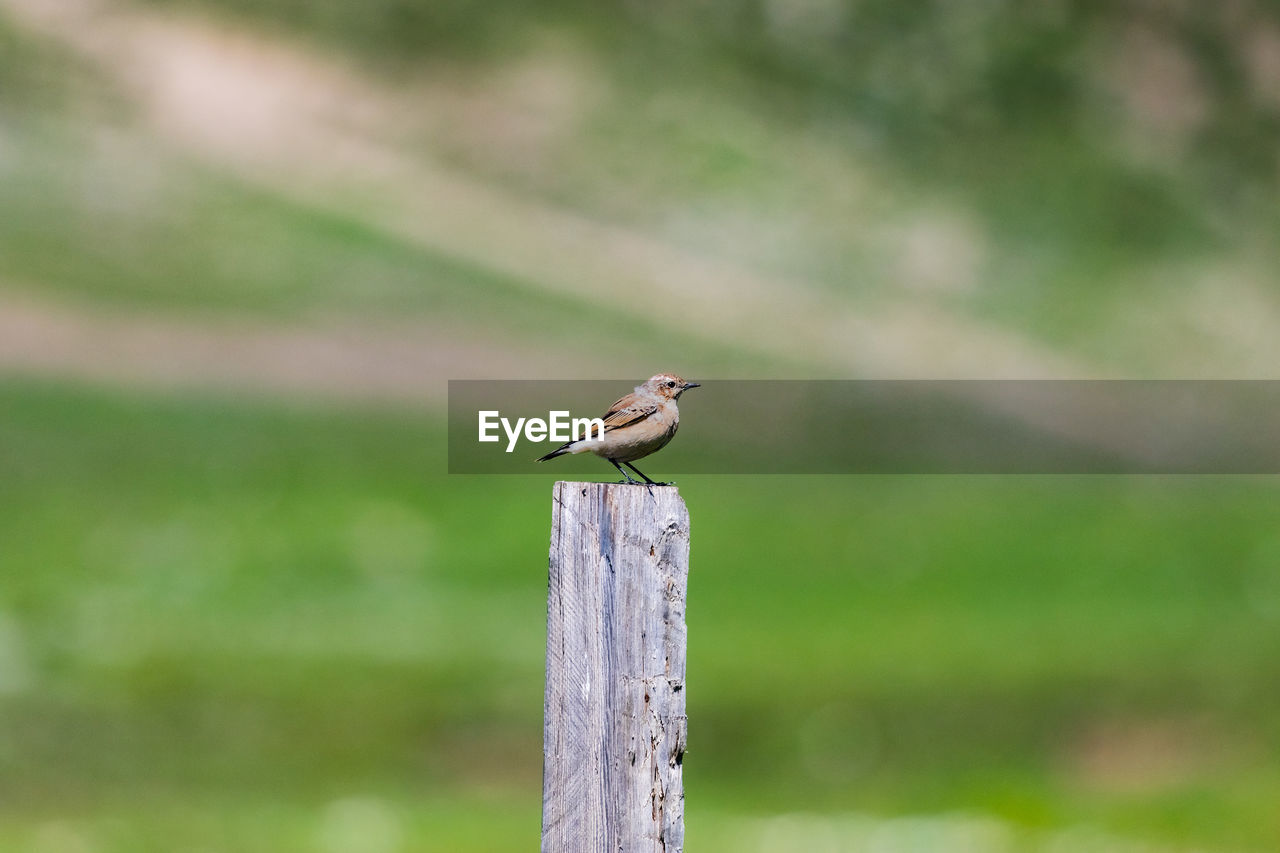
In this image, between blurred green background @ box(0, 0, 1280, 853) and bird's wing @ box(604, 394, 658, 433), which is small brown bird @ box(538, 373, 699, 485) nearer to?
bird's wing @ box(604, 394, 658, 433)

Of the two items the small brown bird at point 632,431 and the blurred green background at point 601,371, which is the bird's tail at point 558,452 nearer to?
the small brown bird at point 632,431

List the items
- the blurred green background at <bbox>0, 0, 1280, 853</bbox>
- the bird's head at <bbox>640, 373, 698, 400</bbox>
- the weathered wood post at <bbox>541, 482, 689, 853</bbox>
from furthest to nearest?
the blurred green background at <bbox>0, 0, 1280, 853</bbox>
the bird's head at <bbox>640, 373, 698, 400</bbox>
the weathered wood post at <bbox>541, 482, 689, 853</bbox>

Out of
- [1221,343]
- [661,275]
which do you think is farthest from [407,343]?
[1221,343]

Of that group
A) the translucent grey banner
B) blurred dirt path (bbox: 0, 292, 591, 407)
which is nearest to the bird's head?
the translucent grey banner

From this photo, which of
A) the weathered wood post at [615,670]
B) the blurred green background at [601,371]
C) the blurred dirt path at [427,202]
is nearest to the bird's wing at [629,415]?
the weathered wood post at [615,670]

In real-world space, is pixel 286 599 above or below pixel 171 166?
below

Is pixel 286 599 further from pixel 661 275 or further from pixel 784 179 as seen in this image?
pixel 784 179

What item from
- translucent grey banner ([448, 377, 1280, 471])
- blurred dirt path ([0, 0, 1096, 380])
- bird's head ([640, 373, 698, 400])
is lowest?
bird's head ([640, 373, 698, 400])
